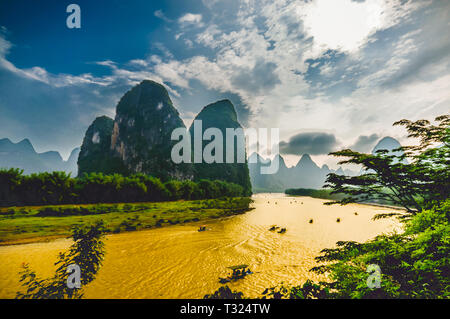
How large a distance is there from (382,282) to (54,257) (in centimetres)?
1390

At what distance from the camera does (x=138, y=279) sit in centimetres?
735

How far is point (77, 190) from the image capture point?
91.7 feet

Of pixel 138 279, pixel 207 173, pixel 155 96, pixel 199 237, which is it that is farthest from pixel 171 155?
pixel 138 279

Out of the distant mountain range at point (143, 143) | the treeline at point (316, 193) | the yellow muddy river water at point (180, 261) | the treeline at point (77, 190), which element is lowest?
the treeline at point (316, 193)

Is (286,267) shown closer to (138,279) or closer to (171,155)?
(138,279)

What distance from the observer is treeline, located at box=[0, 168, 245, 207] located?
22.4 meters

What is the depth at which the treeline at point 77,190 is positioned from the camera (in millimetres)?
22359

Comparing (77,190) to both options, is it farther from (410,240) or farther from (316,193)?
(316,193)

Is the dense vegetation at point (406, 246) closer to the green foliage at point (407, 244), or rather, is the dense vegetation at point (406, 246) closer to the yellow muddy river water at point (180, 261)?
the green foliage at point (407, 244)

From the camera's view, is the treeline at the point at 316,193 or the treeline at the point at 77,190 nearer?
the treeline at the point at 77,190
